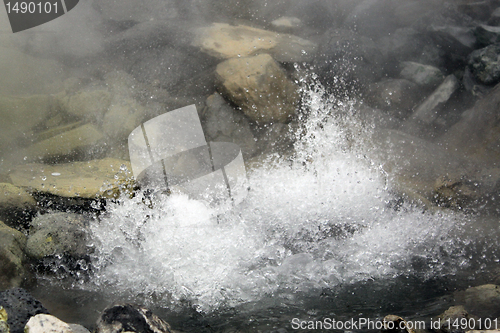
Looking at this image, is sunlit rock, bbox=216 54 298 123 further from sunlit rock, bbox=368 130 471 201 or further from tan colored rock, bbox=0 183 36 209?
tan colored rock, bbox=0 183 36 209

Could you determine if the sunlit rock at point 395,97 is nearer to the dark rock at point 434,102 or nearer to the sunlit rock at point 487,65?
the dark rock at point 434,102

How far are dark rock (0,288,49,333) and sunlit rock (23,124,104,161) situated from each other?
7.24ft

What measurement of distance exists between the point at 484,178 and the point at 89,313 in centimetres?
337

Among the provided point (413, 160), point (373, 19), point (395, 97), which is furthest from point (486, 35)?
point (413, 160)

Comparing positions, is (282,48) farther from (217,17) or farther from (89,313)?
(89,313)

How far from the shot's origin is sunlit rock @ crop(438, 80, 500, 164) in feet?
13.1

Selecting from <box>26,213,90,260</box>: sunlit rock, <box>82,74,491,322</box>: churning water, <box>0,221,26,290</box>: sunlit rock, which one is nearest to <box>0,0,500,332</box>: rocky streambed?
<box>82,74,491,322</box>: churning water

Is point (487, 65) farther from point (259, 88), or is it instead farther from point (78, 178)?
point (78, 178)

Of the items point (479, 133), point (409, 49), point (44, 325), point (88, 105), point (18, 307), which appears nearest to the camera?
point (44, 325)

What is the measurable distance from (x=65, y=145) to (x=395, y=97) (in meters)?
3.58

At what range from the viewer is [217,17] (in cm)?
524

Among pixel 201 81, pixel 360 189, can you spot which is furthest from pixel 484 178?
pixel 201 81

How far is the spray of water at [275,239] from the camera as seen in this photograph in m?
2.47

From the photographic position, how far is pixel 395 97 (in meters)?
4.69
